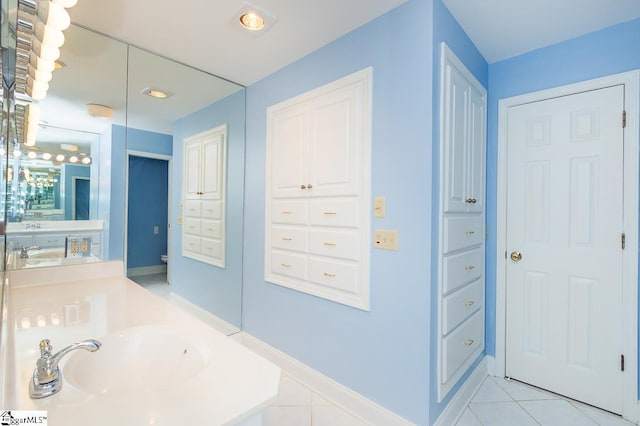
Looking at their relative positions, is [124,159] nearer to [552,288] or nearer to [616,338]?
[552,288]

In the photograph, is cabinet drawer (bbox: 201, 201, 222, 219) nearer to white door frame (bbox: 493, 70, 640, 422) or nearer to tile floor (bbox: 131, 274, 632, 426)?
tile floor (bbox: 131, 274, 632, 426)

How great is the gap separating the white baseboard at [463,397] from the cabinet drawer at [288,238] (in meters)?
1.30

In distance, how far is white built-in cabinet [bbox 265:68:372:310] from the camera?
5.99 feet

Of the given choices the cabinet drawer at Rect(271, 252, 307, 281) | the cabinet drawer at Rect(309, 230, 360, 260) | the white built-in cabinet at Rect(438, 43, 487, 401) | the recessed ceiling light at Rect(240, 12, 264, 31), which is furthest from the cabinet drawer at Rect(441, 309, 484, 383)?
the recessed ceiling light at Rect(240, 12, 264, 31)

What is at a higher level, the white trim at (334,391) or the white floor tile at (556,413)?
the white trim at (334,391)

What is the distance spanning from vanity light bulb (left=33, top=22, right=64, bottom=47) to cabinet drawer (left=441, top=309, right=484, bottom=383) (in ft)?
6.76

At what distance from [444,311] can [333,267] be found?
0.71 m

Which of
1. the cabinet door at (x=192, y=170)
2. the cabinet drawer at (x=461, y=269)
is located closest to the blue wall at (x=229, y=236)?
the cabinet door at (x=192, y=170)

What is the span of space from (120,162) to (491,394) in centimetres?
306

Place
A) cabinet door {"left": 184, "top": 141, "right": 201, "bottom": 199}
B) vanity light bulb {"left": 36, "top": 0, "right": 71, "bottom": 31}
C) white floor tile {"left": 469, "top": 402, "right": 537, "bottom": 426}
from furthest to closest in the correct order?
cabinet door {"left": 184, "top": 141, "right": 201, "bottom": 199} < white floor tile {"left": 469, "top": 402, "right": 537, "bottom": 426} < vanity light bulb {"left": 36, "top": 0, "right": 71, "bottom": 31}

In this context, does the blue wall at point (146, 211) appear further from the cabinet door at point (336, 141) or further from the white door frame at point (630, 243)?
the white door frame at point (630, 243)

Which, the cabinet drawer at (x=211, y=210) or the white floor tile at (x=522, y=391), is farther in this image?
the cabinet drawer at (x=211, y=210)

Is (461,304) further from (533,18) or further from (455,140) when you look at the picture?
(533,18)

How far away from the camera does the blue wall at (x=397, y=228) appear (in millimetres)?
1564
